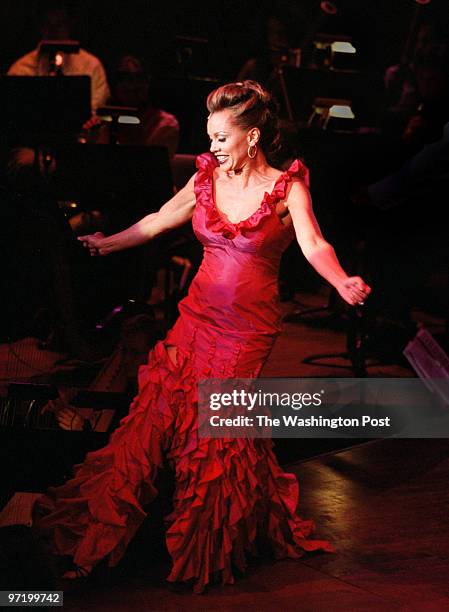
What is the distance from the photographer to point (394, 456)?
185 inches

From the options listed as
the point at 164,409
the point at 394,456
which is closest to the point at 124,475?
the point at 164,409

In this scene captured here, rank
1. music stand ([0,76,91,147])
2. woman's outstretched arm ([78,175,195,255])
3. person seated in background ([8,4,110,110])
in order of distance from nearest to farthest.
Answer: woman's outstretched arm ([78,175,195,255])
music stand ([0,76,91,147])
person seated in background ([8,4,110,110])

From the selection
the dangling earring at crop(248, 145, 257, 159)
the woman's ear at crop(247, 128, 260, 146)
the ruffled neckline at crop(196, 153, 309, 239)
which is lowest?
the ruffled neckline at crop(196, 153, 309, 239)

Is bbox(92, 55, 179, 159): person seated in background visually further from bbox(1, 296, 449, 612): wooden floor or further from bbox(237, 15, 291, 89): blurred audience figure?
bbox(1, 296, 449, 612): wooden floor

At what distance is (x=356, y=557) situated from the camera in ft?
11.9

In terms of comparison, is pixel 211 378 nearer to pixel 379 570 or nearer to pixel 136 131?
pixel 379 570

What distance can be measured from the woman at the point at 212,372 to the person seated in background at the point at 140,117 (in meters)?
3.06

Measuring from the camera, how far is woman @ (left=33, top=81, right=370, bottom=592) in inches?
131

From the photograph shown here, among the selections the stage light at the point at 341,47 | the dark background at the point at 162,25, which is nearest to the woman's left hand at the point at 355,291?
the stage light at the point at 341,47

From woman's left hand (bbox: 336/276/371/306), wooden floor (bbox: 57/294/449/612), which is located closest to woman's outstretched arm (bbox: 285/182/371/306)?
woman's left hand (bbox: 336/276/371/306)

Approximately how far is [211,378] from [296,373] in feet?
7.99

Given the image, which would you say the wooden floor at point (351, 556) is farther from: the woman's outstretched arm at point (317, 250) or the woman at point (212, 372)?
the woman's outstretched arm at point (317, 250)

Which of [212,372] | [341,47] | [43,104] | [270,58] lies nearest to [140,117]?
[43,104]

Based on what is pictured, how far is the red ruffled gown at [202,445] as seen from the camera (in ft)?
11.0
